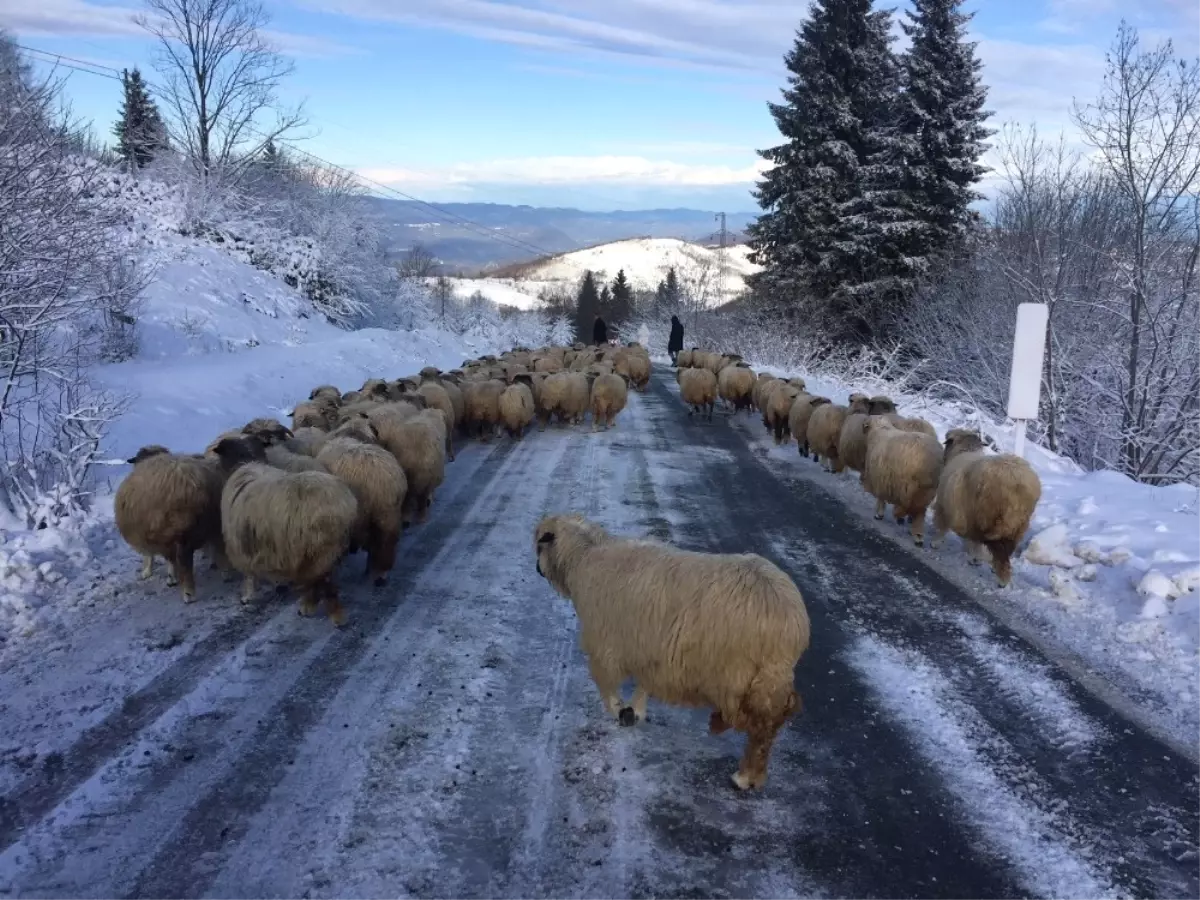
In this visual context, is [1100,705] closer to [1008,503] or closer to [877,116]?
[1008,503]

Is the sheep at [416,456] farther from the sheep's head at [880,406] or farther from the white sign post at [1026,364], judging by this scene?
the white sign post at [1026,364]

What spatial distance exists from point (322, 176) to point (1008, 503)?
45.8 meters

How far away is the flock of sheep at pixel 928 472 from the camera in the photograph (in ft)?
23.4

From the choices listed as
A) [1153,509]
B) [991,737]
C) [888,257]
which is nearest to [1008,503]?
[1153,509]

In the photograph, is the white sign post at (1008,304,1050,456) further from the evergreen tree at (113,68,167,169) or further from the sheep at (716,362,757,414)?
the evergreen tree at (113,68,167,169)

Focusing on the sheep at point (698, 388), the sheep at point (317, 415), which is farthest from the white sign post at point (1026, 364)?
the sheep at point (698, 388)

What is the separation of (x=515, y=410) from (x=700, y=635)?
1047 centimetres

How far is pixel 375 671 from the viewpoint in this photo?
532 cm

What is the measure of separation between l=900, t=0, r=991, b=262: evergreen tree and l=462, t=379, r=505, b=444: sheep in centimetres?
1766

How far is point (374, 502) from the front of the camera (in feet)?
23.2

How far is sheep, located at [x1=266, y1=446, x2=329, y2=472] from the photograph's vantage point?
715cm

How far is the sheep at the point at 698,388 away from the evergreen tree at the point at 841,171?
Answer: 34.8 feet

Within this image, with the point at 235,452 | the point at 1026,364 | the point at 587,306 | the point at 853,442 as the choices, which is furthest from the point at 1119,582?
the point at 587,306

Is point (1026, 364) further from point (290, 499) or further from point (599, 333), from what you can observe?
point (599, 333)
